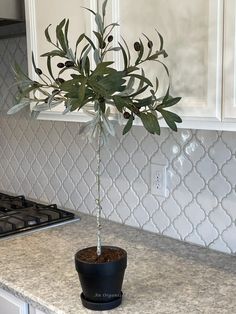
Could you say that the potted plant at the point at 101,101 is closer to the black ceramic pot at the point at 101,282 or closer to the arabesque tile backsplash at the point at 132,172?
the black ceramic pot at the point at 101,282

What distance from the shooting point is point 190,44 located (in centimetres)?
115

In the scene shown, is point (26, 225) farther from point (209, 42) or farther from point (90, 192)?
point (209, 42)

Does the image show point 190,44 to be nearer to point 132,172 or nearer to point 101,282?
point 101,282

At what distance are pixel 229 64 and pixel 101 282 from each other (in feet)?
1.96

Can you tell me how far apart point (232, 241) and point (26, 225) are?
0.80 meters

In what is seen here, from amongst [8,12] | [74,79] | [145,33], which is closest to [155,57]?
[145,33]

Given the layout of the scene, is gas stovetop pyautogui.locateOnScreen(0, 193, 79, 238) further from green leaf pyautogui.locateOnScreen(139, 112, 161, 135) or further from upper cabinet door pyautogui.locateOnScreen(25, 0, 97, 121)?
green leaf pyautogui.locateOnScreen(139, 112, 161, 135)

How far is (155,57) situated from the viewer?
116cm

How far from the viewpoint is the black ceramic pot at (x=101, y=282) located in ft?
3.62

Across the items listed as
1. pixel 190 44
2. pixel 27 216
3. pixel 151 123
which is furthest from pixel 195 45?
pixel 27 216

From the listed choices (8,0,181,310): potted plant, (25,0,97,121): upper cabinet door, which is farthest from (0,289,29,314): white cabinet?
(25,0,97,121): upper cabinet door

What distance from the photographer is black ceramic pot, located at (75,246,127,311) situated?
110cm

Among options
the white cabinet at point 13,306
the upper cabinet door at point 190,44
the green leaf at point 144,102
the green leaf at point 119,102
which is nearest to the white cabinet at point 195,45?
the upper cabinet door at point 190,44

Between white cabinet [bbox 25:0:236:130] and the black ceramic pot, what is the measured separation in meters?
0.40
